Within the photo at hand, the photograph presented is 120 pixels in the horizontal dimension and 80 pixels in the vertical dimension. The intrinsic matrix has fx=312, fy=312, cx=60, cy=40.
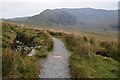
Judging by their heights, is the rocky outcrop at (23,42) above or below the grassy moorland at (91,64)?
above

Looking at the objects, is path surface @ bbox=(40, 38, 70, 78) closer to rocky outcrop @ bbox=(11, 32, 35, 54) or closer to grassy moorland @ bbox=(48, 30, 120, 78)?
grassy moorland @ bbox=(48, 30, 120, 78)

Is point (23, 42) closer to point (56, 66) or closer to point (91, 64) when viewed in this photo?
point (56, 66)

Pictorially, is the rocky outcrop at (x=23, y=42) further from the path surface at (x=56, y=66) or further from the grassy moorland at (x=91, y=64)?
the grassy moorland at (x=91, y=64)

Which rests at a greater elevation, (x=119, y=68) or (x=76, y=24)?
(x=119, y=68)

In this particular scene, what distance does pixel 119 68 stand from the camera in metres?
13.7

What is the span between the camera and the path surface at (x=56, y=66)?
39.5 feet

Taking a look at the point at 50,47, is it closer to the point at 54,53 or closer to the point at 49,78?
the point at 54,53

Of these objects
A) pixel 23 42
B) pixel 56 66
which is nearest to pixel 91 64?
pixel 56 66

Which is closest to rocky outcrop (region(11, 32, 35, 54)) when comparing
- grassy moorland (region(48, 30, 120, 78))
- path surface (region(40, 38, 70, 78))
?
path surface (region(40, 38, 70, 78))

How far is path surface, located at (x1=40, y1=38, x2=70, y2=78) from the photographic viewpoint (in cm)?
1205

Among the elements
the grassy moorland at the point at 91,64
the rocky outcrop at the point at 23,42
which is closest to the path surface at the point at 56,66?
the grassy moorland at the point at 91,64

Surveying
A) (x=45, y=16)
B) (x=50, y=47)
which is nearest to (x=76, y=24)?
(x=45, y=16)

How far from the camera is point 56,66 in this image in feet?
43.9

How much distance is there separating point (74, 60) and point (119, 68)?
6.78ft
